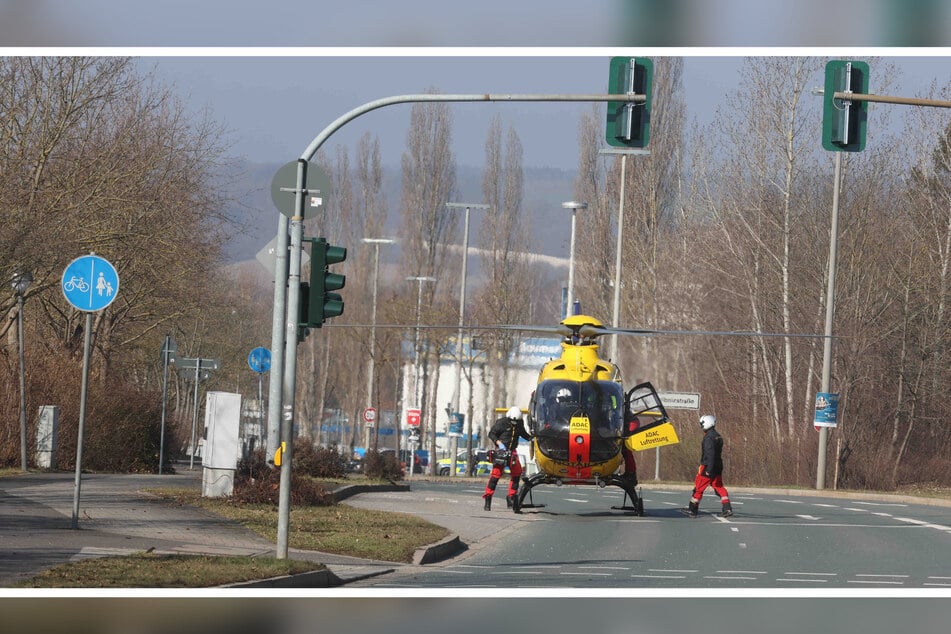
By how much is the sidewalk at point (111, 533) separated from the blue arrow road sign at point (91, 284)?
8.64 ft

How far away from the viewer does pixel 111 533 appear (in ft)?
57.2

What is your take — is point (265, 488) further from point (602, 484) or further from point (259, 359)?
point (259, 359)

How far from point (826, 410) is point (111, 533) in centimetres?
2940

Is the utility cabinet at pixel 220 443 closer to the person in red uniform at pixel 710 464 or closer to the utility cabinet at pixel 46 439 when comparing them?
the utility cabinet at pixel 46 439

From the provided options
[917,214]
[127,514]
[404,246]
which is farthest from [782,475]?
[404,246]

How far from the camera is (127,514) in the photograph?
20.3 m

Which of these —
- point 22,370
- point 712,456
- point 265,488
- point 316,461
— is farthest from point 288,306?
point 316,461

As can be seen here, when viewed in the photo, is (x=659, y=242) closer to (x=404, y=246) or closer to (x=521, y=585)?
(x=404, y=246)

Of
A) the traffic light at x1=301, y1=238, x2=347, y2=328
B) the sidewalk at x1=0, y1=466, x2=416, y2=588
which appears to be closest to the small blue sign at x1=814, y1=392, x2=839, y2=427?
the sidewalk at x1=0, y1=466, x2=416, y2=588

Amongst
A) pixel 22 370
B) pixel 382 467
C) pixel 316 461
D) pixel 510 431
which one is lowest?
pixel 382 467

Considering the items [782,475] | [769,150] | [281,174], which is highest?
[769,150]

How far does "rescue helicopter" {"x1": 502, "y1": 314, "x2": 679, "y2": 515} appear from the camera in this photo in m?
26.3

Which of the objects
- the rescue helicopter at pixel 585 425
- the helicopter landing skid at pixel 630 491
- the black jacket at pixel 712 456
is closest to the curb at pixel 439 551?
the rescue helicopter at pixel 585 425
